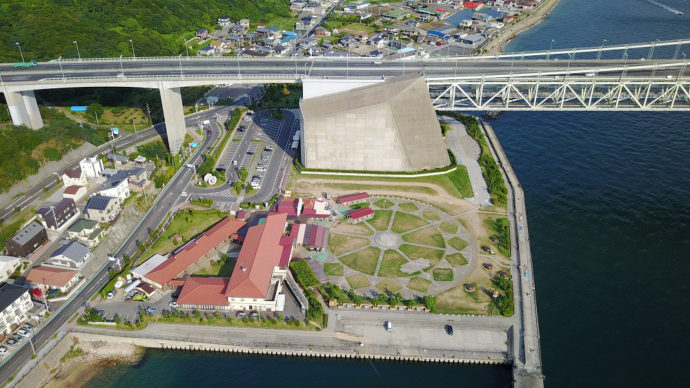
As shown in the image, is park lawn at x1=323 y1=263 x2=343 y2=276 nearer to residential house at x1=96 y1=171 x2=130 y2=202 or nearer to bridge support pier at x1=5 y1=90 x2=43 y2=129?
residential house at x1=96 y1=171 x2=130 y2=202

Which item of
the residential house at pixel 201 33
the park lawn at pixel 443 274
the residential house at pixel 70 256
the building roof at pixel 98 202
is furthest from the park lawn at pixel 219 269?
the residential house at pixel 201 33

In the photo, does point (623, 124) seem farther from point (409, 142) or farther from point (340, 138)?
point (340, 138)

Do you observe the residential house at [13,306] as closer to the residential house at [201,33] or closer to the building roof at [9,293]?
the building roof at [9,293]

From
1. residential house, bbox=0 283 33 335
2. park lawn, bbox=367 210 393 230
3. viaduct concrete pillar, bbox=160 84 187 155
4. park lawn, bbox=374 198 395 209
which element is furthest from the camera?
viaduct concrete pillar, bbox=160 84 187 155

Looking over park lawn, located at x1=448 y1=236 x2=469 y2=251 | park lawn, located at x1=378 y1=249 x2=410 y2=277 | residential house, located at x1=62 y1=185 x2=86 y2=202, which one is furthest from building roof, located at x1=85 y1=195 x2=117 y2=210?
park lawn, located at x1=448 y1=236 x2=469 y2=251

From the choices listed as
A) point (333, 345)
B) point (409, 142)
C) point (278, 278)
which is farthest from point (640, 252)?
point (278, 278)

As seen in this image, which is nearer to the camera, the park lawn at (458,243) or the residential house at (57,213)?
the residential house at (57,213)
